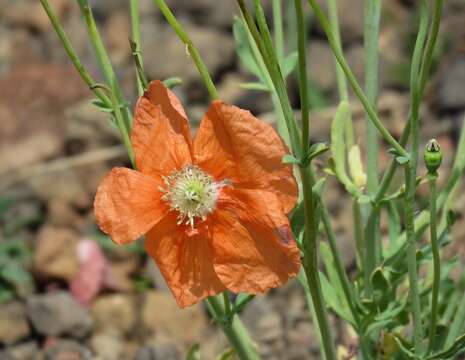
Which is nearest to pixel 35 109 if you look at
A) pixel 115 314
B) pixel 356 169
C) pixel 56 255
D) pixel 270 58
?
pixel 56 255

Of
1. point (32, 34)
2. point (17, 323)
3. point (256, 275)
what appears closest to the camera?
point (256, 275)

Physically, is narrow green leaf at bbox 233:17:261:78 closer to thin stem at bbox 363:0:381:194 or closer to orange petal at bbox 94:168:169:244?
thin stem at bbox 363:0:381:194

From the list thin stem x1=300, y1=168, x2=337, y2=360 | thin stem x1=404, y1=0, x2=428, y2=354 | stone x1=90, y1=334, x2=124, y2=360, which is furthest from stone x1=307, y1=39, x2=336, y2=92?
thin stem x1=404, y1=0, x2=428, y2=354

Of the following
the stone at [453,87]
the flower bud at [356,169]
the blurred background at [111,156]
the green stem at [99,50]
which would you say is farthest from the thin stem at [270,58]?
the stone at [453,87]

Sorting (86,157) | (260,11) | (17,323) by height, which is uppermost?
(260,11)

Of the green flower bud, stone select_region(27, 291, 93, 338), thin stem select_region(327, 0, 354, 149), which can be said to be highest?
thin stem select_region(327, 0, 354, 149)

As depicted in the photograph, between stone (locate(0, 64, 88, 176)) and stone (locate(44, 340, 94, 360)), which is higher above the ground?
stone (locate(0, 64, 88, 176))

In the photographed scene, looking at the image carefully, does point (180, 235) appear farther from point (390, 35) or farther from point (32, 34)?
point (32, 34)

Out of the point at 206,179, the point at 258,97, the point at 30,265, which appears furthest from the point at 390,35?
the point at 206,179
